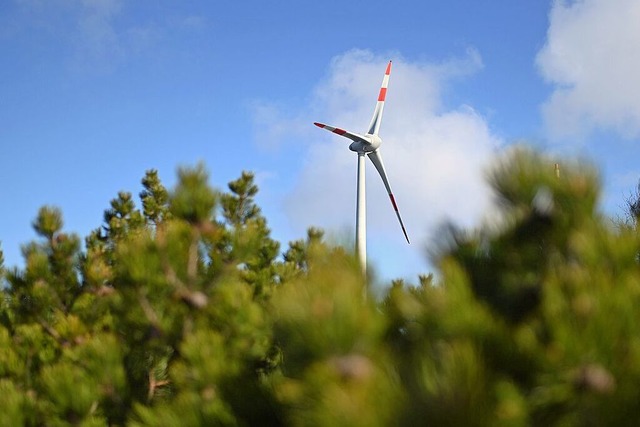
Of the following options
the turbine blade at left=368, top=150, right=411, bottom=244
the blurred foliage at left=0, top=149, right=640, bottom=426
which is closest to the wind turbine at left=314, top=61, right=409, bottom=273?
the turbine blade at left=368, top=150, right=411, bottom=244

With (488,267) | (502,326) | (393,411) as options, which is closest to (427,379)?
(393,411)

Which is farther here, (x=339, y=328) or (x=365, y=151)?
(x=365, y=151)

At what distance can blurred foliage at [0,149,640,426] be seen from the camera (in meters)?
2.72

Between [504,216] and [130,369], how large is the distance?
250cm

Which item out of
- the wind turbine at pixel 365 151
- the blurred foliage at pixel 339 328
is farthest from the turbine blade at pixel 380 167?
the blurred foliage at pixel 339 328

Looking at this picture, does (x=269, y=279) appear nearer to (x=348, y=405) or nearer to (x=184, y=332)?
(x=184, y=332)

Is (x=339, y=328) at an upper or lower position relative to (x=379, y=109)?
lower

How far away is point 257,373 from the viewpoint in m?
4.07

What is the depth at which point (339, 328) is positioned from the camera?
8.89ft

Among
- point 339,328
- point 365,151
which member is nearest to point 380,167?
point 365,151

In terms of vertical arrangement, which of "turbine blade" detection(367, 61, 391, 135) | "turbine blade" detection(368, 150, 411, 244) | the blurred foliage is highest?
"turbine blade" detection(367, 61, 391, 135)

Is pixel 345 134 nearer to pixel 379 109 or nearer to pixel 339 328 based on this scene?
pixel 379 109

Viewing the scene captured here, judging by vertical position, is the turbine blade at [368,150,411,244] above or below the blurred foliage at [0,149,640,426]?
above

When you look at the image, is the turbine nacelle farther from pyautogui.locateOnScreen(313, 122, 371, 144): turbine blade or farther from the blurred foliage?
the blurred foliage
